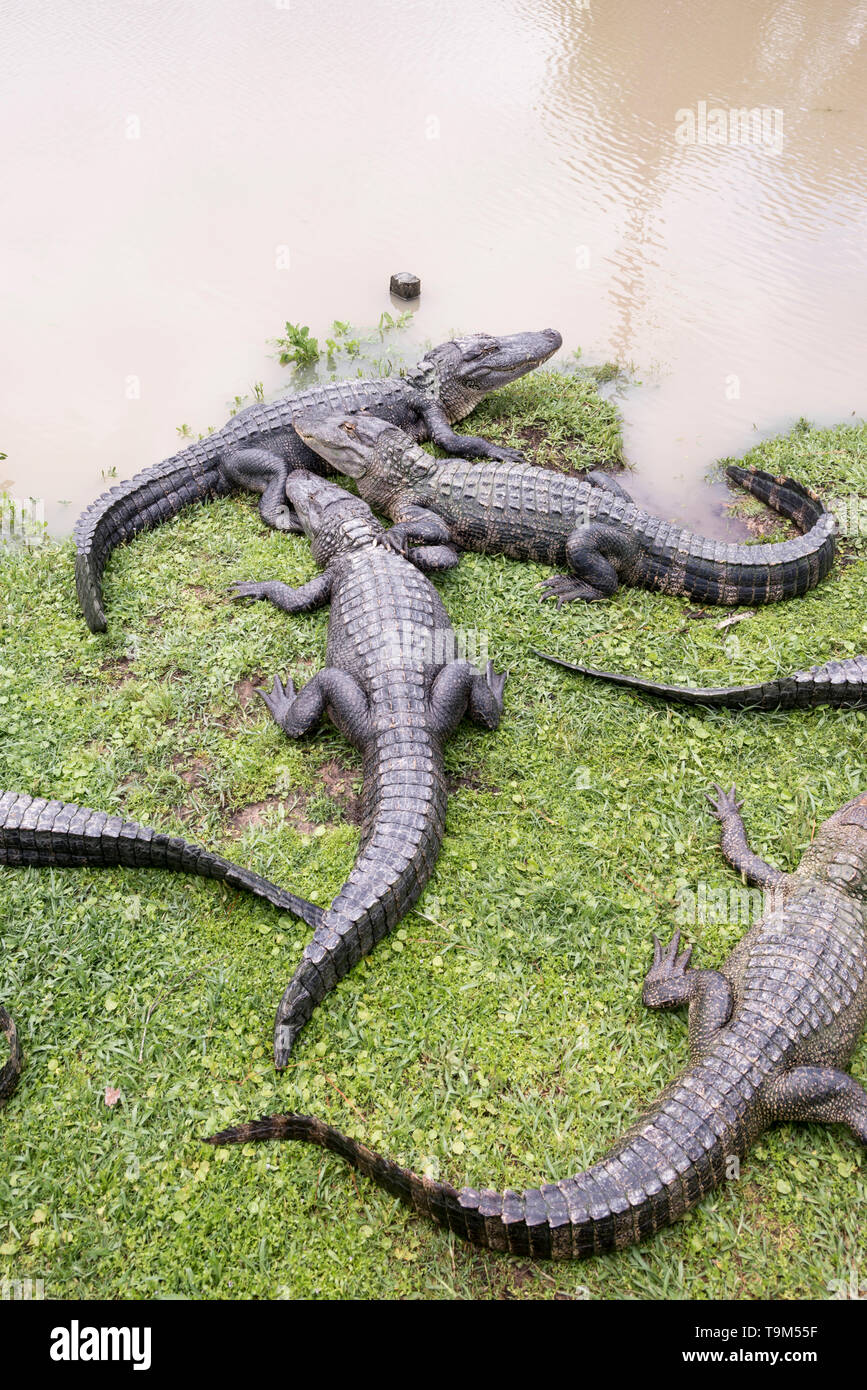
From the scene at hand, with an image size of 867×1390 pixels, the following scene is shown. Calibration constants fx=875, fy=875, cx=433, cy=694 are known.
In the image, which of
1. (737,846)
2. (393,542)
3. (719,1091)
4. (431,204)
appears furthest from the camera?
(431,204)

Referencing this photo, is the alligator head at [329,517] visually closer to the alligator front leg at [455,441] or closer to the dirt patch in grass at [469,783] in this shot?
the alligator front leg at [455,441]

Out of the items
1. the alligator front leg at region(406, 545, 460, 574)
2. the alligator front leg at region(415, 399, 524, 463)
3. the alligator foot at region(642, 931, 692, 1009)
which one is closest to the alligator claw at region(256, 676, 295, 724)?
the alligator front leg at region(406, 545, 460, 574)

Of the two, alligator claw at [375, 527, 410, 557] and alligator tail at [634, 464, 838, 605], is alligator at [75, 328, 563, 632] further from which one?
alligator tail at [634, 464, 838, 605]

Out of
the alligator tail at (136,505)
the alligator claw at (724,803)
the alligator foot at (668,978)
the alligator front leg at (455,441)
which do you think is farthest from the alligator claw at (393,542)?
the alligator foot at (668,978)

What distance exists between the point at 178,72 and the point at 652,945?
1418cm

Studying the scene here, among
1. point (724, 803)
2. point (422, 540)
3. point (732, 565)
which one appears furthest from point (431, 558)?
point (724, 803)

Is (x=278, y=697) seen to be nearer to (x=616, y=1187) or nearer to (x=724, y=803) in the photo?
(x=724, y=803)

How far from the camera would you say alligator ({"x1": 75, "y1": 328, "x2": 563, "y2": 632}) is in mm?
6238

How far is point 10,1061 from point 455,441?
5559 millimetres

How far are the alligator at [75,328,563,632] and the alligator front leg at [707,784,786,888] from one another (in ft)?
12.2

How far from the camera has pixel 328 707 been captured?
5.02m

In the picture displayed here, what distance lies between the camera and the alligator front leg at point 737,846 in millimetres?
4348

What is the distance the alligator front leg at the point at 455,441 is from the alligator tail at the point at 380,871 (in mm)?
3548

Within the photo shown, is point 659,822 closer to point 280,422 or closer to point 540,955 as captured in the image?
point 540,955
